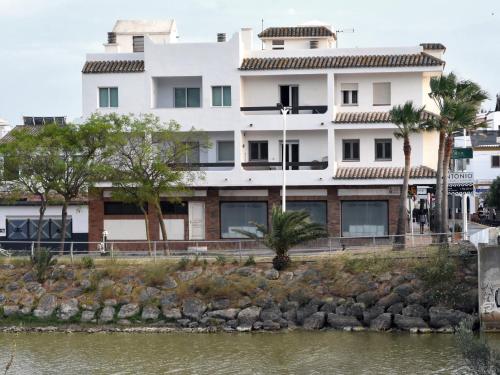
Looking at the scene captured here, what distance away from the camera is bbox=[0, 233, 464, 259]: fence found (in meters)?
51.9

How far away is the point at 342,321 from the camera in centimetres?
4616

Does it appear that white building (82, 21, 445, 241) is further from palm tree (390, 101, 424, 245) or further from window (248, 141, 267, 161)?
palm tree (390, 101, 424, 245)

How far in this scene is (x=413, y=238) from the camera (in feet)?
170

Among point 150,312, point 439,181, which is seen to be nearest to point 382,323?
point 150,312

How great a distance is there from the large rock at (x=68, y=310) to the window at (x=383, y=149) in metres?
19.3

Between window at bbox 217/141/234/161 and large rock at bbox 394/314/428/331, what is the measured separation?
19.0 metres

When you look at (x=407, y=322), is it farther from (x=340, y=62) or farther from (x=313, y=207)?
(x=340, y=62)

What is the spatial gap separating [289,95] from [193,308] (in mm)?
17592

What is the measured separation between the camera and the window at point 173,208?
61.8m

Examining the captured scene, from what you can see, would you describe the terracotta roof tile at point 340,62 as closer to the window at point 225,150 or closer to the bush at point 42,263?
the window at point 225,150

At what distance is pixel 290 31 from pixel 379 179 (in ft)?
43.8

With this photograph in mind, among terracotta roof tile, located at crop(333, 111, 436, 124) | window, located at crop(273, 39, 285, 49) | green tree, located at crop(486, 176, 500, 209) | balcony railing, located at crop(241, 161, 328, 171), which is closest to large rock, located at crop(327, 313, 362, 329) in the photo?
balcony railing, located at crop(241, 161, 328, 171)

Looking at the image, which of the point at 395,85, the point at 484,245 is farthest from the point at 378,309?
the point at 395,85

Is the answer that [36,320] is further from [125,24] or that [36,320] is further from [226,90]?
[125,24]
